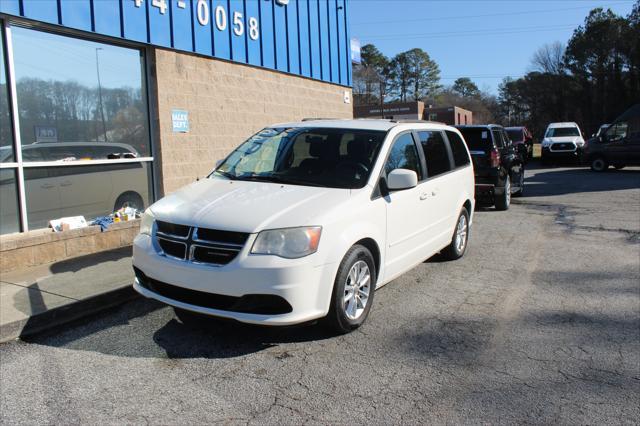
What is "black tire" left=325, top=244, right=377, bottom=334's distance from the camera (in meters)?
4.30

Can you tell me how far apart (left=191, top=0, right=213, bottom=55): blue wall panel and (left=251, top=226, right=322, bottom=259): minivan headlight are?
620cm

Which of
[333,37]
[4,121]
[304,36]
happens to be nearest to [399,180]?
[4,121]

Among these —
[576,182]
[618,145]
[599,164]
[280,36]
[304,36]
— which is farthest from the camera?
[599,164]

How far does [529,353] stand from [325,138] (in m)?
2.76

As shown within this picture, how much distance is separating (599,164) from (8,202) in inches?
859

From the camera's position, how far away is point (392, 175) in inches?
195

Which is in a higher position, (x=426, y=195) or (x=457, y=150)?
(x=457, y=150)

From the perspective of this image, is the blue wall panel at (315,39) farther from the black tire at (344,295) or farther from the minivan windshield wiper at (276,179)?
the black tire at (344,295)

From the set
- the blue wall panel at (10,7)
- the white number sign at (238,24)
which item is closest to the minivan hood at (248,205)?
the blue wall panel at (10,7)

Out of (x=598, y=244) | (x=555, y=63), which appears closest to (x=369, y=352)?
(x=598, y=244)

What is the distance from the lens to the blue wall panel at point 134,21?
7938 millimetres

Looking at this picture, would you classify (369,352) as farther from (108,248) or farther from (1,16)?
(1,16)

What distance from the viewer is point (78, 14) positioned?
7.33 metres

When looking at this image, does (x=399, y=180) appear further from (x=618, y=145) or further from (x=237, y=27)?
(x=618, y=145)
